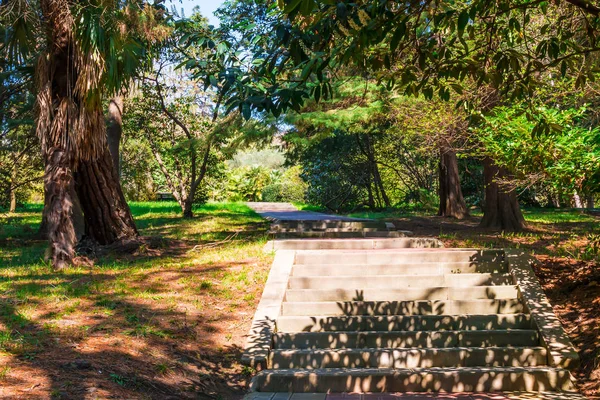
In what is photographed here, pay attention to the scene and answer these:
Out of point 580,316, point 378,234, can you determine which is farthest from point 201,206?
point 580,316

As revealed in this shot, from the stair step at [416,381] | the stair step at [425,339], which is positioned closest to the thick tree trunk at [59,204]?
the stair step at [425,339]

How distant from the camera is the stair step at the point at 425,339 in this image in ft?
23.1

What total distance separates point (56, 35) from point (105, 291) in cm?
433

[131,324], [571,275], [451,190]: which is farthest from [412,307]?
[451,190]

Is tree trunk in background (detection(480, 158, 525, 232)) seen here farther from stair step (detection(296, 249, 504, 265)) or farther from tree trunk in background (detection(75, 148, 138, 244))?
tree trunk in background (detection(75, 148, 138, 244))

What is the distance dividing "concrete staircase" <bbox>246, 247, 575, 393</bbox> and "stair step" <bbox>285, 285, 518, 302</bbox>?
1cm

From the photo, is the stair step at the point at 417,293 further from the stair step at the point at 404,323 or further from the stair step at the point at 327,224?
the stair step at the point at 327,224

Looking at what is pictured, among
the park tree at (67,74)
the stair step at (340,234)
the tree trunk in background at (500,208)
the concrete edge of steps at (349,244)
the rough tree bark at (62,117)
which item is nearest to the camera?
the park tree at (67,74)

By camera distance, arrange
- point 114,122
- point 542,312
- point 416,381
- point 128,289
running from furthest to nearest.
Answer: point 114,122, point 128,289, point 542,312, point 416,381

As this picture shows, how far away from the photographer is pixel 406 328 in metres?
7.39

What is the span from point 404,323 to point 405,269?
1.61m

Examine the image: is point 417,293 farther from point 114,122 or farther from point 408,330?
point 114,122

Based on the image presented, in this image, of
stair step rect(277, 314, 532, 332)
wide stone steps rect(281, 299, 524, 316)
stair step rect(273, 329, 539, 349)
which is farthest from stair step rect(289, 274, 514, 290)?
stair step rect(273, 329, 539, 349)

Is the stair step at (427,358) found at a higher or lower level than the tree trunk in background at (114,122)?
lower
